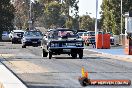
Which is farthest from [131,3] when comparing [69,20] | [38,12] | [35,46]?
[38,12]

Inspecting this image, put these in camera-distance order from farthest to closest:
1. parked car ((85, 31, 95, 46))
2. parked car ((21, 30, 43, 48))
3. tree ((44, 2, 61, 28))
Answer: tree ((44, 2, 61, 28))
parked car ((85, 31, 95, 46))
parked car ((21, 30, 43, 48))

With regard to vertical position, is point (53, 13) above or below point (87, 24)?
above

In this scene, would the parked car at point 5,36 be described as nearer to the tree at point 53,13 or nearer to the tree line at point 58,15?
the tree line at point 58,15

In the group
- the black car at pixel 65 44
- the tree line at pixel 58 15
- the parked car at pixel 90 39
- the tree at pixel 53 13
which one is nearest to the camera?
the black car at pixel 65 44

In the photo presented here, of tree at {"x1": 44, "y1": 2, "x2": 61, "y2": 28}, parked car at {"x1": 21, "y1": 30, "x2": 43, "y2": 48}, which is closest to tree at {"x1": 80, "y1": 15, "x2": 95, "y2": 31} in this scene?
tree at {"x1": 44, "y1": 2, "x2": 61, "y2": 28}

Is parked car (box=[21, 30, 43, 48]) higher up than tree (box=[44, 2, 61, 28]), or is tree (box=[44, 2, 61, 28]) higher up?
tree (box=[44, 2, 61, 28])

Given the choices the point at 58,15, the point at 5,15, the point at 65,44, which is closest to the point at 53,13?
the point at 58,15

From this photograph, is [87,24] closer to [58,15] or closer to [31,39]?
[58,15]

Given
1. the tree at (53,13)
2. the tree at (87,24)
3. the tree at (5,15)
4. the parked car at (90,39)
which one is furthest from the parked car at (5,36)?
the tree at (53,13)

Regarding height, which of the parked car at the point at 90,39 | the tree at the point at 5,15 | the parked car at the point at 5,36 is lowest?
the parked car at the point at 5,36

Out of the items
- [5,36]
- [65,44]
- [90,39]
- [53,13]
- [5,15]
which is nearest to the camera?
[65,44]

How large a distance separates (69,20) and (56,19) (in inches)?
496

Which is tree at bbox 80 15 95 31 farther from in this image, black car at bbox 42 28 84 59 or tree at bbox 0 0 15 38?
black car at bbox 42 28 84 59

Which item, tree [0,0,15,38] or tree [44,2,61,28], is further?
tree [44,2,61,28]
